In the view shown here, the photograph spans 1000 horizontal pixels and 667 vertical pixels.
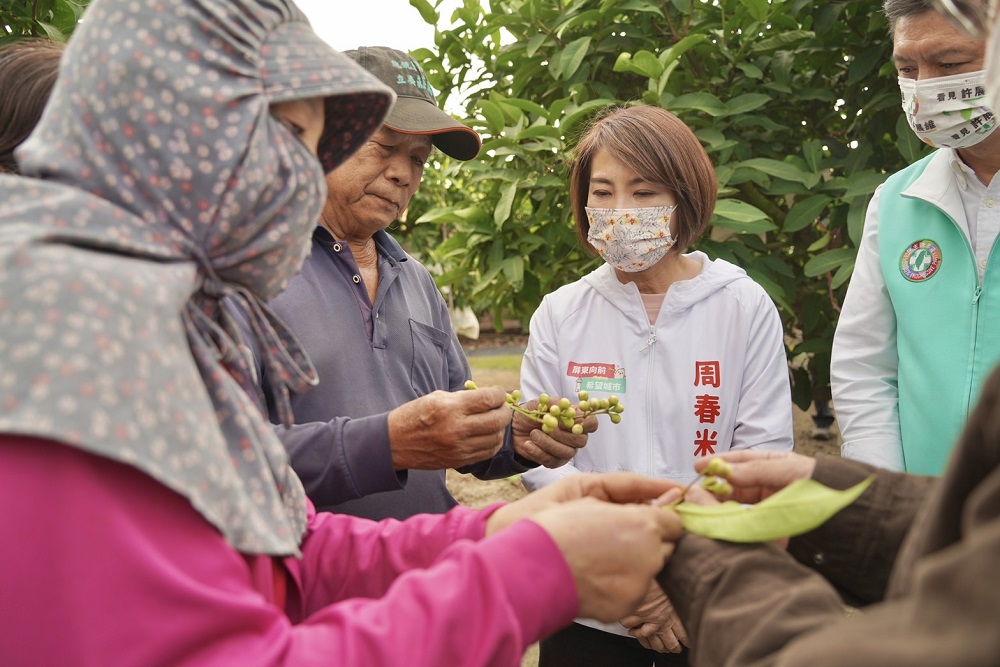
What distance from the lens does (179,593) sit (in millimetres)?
1030

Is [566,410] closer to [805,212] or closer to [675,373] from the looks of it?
[675,373]

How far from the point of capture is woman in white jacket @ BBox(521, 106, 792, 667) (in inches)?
105

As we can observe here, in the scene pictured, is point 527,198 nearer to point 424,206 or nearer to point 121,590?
point 121,590

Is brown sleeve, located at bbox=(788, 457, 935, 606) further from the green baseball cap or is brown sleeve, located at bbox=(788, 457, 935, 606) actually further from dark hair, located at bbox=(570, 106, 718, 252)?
the green baseball cap

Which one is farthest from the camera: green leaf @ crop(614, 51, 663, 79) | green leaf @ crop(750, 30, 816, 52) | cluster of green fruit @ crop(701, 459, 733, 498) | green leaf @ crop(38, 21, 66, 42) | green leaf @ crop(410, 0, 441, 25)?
green leaf @ crop(410, 0, 441, 25)

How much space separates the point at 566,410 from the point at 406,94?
127 centimetres

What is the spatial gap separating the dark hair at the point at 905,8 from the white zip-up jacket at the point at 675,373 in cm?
97

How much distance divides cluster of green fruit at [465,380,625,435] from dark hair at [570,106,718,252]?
2.62ft

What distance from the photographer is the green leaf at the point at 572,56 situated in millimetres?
3684

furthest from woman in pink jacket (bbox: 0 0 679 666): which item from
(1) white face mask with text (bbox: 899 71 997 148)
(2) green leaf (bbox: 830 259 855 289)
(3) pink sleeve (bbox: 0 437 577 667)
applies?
(2) green leaf (bbox: 830 259 855 289)

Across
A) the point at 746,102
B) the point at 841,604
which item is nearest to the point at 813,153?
the point at 746,102

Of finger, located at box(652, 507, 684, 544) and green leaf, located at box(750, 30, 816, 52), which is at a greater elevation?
green leaf, located at box(750, 30, 816, 52)

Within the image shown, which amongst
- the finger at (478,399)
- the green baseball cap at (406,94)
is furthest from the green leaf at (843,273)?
the finger at (478,399)

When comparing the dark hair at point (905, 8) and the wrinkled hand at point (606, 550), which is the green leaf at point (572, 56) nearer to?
the dark hair at point (905, 8)
